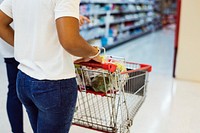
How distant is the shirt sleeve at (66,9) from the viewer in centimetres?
98

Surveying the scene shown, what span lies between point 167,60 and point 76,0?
4.92 m

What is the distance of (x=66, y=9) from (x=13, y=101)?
1175mm

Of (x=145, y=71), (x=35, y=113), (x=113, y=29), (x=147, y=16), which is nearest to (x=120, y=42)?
(x=113, y=29)

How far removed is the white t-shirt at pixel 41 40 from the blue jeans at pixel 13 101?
2.25 feet

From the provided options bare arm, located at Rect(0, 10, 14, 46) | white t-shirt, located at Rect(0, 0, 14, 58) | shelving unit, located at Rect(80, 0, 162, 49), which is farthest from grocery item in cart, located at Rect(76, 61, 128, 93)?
shelving unit, located at Rect(80, 0, 162, 49)

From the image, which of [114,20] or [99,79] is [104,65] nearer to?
[99,79]

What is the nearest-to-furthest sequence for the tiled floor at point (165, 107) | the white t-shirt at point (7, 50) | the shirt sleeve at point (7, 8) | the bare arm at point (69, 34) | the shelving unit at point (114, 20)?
the bare arm at point (69, 34) < the shirt sleeve at point (7, 8) < the white t-shirt at point (7, 50) < the tiled floor at point (165, 107) < the shelving unit at point (114, 20)

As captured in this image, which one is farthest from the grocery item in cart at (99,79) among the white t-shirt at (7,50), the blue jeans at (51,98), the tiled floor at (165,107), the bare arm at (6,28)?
the tiled floor at (165,107)

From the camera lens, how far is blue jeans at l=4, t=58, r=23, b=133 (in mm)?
1799

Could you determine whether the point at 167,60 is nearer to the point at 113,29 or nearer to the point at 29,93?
the point at 113,29

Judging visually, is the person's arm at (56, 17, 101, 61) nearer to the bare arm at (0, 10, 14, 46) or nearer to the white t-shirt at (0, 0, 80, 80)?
the white t-shirt at (0, 0, 80, 80)

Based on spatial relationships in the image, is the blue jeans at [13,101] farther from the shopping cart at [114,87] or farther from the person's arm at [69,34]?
the person's arm at [69,34]

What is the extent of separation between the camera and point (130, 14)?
8.71 meters

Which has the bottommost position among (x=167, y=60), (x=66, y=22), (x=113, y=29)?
(x=167, y=60)
